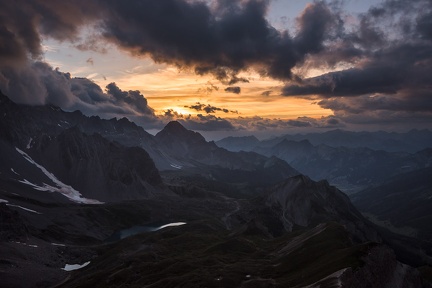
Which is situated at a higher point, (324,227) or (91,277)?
(324,227)

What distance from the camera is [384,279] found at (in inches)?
4230

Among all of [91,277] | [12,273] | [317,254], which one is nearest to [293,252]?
[317,254]

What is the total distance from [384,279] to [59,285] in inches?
6078

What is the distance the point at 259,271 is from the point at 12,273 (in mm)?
125798

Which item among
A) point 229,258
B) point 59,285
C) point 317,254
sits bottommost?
point 59,285

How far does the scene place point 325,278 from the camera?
101 meters

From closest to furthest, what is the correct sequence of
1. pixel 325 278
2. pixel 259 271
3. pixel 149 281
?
pixel 325 278 → pixel 259 271 → pixel 149 281

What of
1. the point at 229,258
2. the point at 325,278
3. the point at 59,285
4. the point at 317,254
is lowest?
the point at 59,285

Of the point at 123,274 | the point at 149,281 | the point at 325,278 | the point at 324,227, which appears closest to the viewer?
the point at 325,278

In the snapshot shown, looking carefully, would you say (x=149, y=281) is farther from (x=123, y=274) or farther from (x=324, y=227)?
(x=324, y=227)

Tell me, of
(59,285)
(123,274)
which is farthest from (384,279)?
(59,285)

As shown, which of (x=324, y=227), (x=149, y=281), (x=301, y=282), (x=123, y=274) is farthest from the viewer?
(x=324, y=227)

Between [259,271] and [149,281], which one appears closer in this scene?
[259,271]

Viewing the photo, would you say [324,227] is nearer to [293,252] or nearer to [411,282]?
[293,252]
